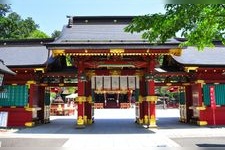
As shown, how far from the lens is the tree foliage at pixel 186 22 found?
10.1m

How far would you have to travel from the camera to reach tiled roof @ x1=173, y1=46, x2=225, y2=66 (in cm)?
1983

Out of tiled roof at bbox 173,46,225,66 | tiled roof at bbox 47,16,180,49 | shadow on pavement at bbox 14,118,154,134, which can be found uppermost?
tiled roof at bbox 47,16,180,49

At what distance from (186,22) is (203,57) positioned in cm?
1101

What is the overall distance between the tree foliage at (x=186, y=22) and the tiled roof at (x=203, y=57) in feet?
27.2

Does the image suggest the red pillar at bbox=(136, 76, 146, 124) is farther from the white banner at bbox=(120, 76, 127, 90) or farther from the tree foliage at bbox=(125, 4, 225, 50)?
the tree foliage at bbox=(125, 4, 225, 50)

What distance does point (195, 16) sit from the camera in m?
10.4

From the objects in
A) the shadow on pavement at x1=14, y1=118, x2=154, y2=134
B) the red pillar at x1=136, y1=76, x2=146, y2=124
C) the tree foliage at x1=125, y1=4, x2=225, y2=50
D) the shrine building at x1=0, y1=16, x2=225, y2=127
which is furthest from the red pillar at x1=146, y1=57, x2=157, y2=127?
the tree foliage at x1=125, y1=4, x2=225, y2=50

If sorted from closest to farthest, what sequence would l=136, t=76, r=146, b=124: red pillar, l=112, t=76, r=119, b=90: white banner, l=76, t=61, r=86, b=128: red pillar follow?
l=76, t=61, r=86, b=128: red pillar < l=136, t=76, r=146, b=124: red pillar < l=112, t=76, r=119, b=90: white banner

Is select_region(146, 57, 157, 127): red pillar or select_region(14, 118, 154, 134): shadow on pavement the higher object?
select_region(146, 57, 157, 127): red pillar

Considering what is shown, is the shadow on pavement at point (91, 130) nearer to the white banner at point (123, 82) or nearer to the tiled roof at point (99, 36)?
the white banner at point (123, 82)

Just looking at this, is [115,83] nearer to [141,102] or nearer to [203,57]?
[141,102]

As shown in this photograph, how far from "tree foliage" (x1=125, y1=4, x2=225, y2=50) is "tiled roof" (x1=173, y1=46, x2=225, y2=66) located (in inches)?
326

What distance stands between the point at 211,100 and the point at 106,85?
280 inches

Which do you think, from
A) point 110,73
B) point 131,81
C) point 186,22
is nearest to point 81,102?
point 110,73
